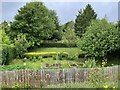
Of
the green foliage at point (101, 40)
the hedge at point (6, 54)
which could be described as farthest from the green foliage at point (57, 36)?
the hedge at point (6, 54)

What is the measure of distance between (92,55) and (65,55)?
9.18ft

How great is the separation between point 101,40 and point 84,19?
19193 millimetres

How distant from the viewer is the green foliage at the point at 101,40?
27203 millimetres

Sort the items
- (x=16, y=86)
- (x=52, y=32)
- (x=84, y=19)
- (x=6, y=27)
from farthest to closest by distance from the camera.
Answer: (x=84, y=19), (x=52, y=32), (x=6, y=27), (x=16, y=86)

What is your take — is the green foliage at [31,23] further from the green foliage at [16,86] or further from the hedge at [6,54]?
the green foliage at [16,86]

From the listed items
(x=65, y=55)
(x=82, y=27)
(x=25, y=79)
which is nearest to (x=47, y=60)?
(x=65, y=55)

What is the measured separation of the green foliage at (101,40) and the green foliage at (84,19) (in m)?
→ 16.1

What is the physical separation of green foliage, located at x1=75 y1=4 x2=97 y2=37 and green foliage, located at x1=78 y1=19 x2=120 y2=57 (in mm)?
16058

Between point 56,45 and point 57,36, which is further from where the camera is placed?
point 57,36

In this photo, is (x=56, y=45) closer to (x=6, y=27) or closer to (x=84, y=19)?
(x=6, y=27)

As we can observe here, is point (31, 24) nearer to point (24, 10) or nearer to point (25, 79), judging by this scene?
point (24, 10)

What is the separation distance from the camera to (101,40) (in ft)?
90.4

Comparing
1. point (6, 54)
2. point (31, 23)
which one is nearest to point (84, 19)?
point (31, 23)

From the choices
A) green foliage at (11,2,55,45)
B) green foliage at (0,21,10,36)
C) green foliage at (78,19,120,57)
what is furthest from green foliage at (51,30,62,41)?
green foliage at (78,19,120,57)
